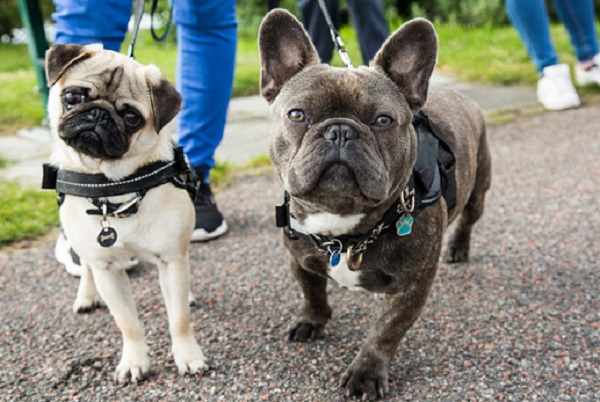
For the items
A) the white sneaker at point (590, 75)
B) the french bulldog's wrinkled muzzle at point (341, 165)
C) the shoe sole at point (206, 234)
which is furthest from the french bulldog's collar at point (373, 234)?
the white sneaker at point (590, 75)

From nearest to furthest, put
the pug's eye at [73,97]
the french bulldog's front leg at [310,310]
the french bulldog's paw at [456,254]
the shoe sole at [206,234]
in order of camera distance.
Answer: the pug's eye at [73,97], the french bulldog's front leg at [310,310], the french bulldog's paw at [456,254], the shoe sole at [206,234]

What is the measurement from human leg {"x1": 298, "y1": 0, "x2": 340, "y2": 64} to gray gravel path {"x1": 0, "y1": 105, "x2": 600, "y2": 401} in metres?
1.84

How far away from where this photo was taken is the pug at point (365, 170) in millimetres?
2344

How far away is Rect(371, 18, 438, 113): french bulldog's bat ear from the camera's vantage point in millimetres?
2604

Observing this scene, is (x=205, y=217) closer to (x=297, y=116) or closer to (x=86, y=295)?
(x=86, y=295)

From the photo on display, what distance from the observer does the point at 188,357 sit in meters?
2.78

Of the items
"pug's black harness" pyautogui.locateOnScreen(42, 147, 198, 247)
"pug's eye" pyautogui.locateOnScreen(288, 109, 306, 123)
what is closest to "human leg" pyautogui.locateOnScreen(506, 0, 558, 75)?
"pug's eye" pyautogui.locateOnScreen(288, 109, 306, 123)

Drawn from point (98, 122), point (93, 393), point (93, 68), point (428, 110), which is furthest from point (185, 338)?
point (428, 110)

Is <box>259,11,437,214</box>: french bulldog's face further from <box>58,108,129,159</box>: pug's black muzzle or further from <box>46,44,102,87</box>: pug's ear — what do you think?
<box>46,44,102,87</box>: pug's ear

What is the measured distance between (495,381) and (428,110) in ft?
4.22

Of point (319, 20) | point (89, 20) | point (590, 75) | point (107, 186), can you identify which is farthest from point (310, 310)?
point (590, 75)

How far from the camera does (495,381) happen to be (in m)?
2.63

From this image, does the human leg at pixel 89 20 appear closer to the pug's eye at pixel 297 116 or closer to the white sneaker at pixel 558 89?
the pug's eye at pixel 297 116

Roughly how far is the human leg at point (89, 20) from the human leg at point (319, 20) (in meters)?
2.25
